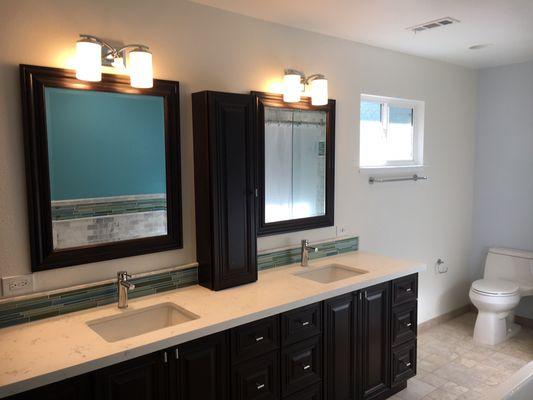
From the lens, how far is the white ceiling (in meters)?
2.59

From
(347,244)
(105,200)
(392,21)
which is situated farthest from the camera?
(347,244)

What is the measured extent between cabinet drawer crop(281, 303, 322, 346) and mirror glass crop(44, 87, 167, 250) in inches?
32.9

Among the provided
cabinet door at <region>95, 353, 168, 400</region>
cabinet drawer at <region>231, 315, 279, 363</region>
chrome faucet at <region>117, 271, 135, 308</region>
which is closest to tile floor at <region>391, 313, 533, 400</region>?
cabinet drawer at <region>231, 315, 279, 363</region>

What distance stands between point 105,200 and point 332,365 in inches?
63.4

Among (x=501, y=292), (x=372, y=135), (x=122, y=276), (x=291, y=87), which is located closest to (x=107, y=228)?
(x=122, y=276)

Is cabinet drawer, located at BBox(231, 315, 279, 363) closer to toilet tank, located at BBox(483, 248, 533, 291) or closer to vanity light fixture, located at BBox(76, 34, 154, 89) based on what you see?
vanity light fixture, located at BBox(76, 34, 154, 89)

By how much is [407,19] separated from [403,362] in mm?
2316

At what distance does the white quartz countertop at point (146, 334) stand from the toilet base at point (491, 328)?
1.54 m

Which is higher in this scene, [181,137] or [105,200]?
[181,137]

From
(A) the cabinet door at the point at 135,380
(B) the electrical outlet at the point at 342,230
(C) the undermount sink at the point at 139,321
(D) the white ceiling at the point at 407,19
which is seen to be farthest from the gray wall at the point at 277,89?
(A) the cabinet door at the point at 135,380

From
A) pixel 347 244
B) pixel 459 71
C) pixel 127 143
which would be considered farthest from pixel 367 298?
pixel 459 71

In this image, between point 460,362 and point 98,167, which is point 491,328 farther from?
point 98,167

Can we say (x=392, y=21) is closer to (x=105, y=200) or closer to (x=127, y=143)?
(x=127, y=143)

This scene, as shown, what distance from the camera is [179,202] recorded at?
256 centimetres
